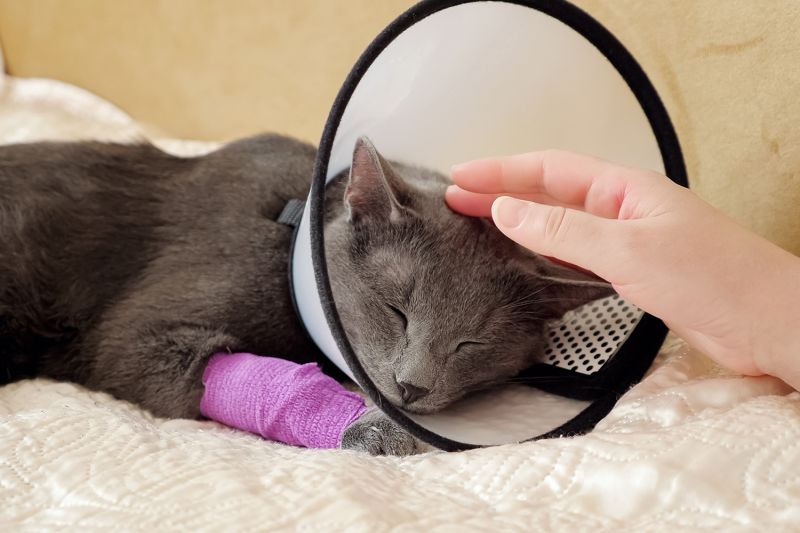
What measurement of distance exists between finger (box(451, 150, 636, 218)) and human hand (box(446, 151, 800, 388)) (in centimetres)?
7

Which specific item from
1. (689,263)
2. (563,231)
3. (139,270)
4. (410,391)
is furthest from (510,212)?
(139,270)

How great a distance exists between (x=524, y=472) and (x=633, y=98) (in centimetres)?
68

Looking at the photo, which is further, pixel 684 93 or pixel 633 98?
pixel 684 93

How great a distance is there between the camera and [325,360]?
4.36 feet

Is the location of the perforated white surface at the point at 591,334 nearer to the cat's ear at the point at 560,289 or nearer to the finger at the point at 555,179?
the cat's ear at the point at 560,289

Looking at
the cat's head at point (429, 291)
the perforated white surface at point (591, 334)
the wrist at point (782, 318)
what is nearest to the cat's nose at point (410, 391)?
the cat's head at point (429, 291)

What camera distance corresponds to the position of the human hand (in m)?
0.83

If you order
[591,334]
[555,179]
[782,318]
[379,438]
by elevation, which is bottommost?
[379,438]

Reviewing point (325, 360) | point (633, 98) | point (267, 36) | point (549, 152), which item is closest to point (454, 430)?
point (325, 360)

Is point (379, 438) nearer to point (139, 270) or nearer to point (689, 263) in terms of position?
point (689, 263)

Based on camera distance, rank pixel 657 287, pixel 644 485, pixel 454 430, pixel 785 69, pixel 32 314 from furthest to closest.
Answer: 1. pixel 32 314
2. pixel 785 69
3. pixel 454 430
4. pixel 657 287
5. pixel 644 485

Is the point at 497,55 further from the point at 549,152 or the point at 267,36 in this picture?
the point at 267,36

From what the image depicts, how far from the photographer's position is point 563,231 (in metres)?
0.85

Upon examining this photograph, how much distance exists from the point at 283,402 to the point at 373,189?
1.18 feet
